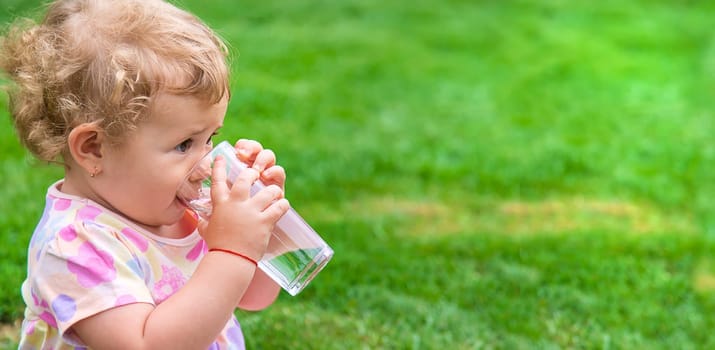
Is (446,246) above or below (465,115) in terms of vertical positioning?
above

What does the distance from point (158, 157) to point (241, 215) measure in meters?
0.24

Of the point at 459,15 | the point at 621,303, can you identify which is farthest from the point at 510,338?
the point at 459,15

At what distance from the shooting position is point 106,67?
204 centimetres

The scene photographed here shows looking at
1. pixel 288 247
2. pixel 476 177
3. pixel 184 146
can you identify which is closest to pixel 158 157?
pixel 184 146

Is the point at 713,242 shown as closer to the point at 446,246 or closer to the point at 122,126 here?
the point at 446,246

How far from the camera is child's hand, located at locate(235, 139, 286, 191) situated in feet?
7.19

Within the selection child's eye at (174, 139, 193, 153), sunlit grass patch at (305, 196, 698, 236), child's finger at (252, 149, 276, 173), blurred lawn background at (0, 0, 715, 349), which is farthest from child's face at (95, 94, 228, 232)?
sunlit grass patch at (305, 196, 698, 236)

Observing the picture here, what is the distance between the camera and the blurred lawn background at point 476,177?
12.3 ft

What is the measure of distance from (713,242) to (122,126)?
3.52 m

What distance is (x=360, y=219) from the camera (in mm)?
4746

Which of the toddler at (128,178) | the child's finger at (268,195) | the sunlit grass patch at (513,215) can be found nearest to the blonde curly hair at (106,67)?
the toddler at (128,178)

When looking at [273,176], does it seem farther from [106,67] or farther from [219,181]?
[106,67]

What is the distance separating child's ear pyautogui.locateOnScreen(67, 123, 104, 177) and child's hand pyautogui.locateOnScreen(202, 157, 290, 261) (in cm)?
27

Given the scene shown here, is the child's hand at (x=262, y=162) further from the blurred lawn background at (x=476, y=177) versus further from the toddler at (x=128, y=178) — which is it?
the blurred lawn background at (x=476, y=177)
